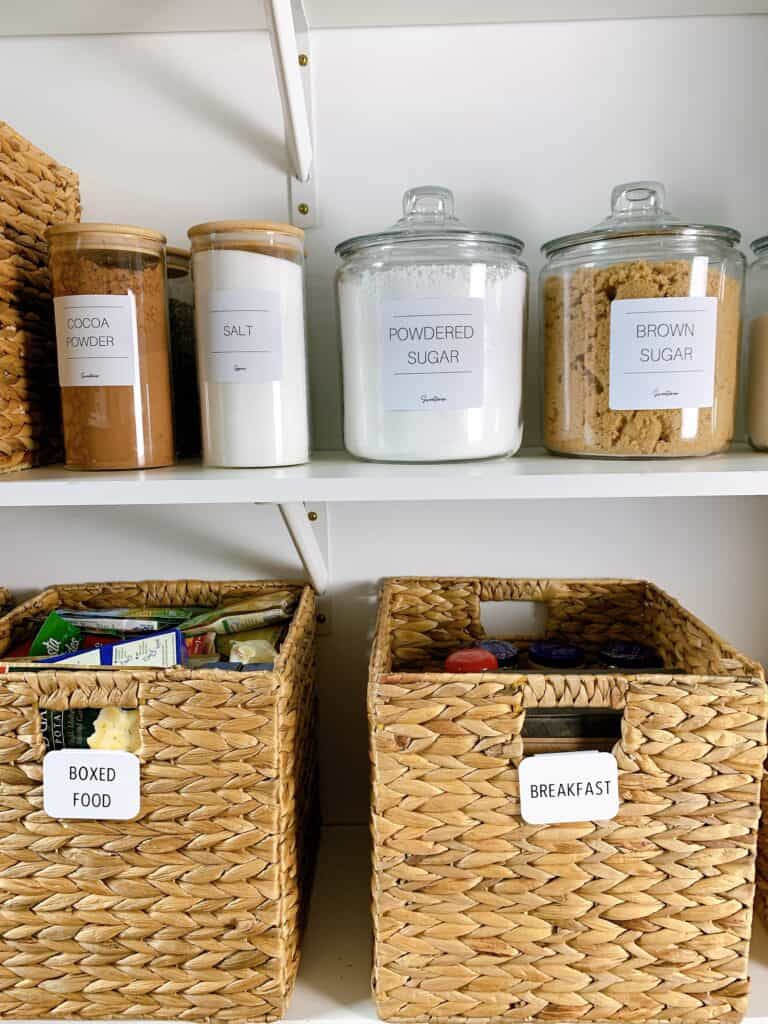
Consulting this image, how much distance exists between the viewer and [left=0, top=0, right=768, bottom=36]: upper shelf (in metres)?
0.71

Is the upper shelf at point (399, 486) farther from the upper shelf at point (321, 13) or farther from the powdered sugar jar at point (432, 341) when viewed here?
the upper shelf at point (321, 13)

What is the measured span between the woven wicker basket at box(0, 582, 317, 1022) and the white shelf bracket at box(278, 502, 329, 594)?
142mm

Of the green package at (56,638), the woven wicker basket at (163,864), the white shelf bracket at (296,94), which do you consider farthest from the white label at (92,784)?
the white shelf bracket at (296,94)

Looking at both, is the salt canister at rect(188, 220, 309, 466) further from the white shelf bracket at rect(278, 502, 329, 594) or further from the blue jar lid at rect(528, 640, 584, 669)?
the blue jar lid at rect(528, 640, 584, 669)

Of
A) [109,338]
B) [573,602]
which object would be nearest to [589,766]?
[573,602]

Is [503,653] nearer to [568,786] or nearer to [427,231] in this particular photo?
[568,786]

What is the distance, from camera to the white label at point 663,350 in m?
0.58

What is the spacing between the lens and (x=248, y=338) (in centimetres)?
59

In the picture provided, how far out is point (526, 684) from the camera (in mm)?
546

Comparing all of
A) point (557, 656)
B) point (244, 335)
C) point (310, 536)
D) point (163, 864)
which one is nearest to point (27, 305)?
point (244, 335)

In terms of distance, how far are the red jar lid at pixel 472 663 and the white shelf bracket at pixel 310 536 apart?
0.63 feet

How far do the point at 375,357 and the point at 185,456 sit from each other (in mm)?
252

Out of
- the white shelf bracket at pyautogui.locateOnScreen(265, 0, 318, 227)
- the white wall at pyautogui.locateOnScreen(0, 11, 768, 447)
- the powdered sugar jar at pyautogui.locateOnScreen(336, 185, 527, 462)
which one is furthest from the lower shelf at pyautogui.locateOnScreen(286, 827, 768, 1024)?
the white shelf bracket at pyautogui.locateOnScreen(265, 0, 318, 227)

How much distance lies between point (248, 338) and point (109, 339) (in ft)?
0.36
